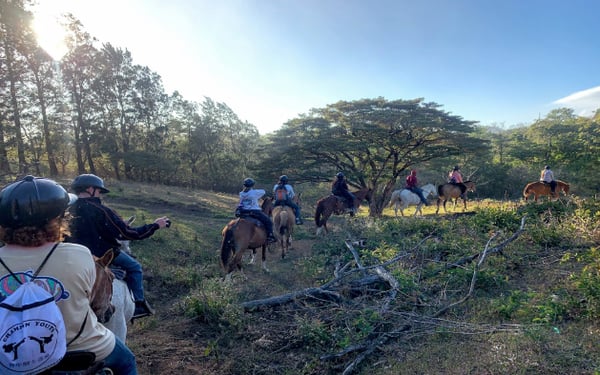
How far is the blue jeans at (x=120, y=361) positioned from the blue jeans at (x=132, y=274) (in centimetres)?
184

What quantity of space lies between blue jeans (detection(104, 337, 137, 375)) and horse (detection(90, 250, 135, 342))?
268mm

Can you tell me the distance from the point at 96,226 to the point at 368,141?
17873 mm

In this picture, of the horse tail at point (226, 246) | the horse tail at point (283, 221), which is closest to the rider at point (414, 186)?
the horse tail at point (283, 221)

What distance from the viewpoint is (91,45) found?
83.5ft

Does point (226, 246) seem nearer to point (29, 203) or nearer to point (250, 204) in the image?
point (250, 204)

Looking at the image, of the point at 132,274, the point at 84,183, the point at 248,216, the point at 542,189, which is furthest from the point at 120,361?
the point at 542,189

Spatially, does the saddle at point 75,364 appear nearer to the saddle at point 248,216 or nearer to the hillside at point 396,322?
the hillside at point 396,322

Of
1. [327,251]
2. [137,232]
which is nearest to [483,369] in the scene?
[137,232]

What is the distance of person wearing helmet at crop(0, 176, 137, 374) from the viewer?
1.81 metres

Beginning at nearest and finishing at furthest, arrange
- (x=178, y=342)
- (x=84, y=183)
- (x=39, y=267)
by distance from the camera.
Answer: (x=39, y=267)
(x=84, y=183)
(x=178, y=342)

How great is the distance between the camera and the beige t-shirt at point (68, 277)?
1774mm

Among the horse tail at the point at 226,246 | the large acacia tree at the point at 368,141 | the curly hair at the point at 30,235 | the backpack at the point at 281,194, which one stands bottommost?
the horse tail at the point at 226,246

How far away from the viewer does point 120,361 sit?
92.3 inches

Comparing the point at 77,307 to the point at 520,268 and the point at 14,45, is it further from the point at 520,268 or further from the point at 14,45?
the point at 14,45
